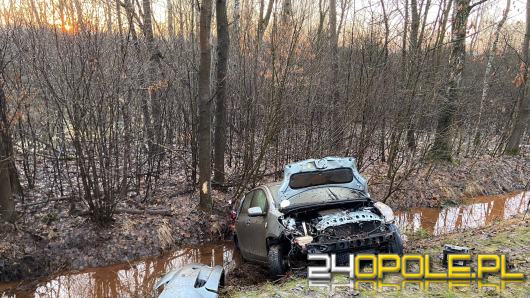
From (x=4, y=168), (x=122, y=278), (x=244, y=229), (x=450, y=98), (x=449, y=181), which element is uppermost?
(x=450, y=98)

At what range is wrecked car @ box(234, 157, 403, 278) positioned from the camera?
594cm

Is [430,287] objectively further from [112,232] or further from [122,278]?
[112,232]

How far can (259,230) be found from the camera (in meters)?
7.02

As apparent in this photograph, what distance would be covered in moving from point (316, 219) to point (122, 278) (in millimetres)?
4317

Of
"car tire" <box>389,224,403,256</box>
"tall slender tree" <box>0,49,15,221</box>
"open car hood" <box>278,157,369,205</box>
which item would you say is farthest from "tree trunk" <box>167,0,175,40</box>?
"car tire" <box>389,224,403,256</box>

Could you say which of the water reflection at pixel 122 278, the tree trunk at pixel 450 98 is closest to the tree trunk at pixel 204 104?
the water reflection at pixel 122 278

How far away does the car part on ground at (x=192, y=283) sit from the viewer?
494 centimetres

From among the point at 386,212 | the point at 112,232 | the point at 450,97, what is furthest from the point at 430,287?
the point at 450,97

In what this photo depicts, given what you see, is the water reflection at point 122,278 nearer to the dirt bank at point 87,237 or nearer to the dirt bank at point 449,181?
the dirt bank at point 87,237

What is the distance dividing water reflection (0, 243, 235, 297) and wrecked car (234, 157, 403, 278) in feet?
5.60

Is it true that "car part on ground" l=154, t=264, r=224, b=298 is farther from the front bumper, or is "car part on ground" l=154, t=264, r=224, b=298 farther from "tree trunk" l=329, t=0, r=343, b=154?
"tree trunk" l=329, t=0, r=343, b=154

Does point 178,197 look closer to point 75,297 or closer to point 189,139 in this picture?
point 189,139

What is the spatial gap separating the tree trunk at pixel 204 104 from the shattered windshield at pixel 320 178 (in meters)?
3.58

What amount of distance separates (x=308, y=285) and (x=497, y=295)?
7.61 feet
